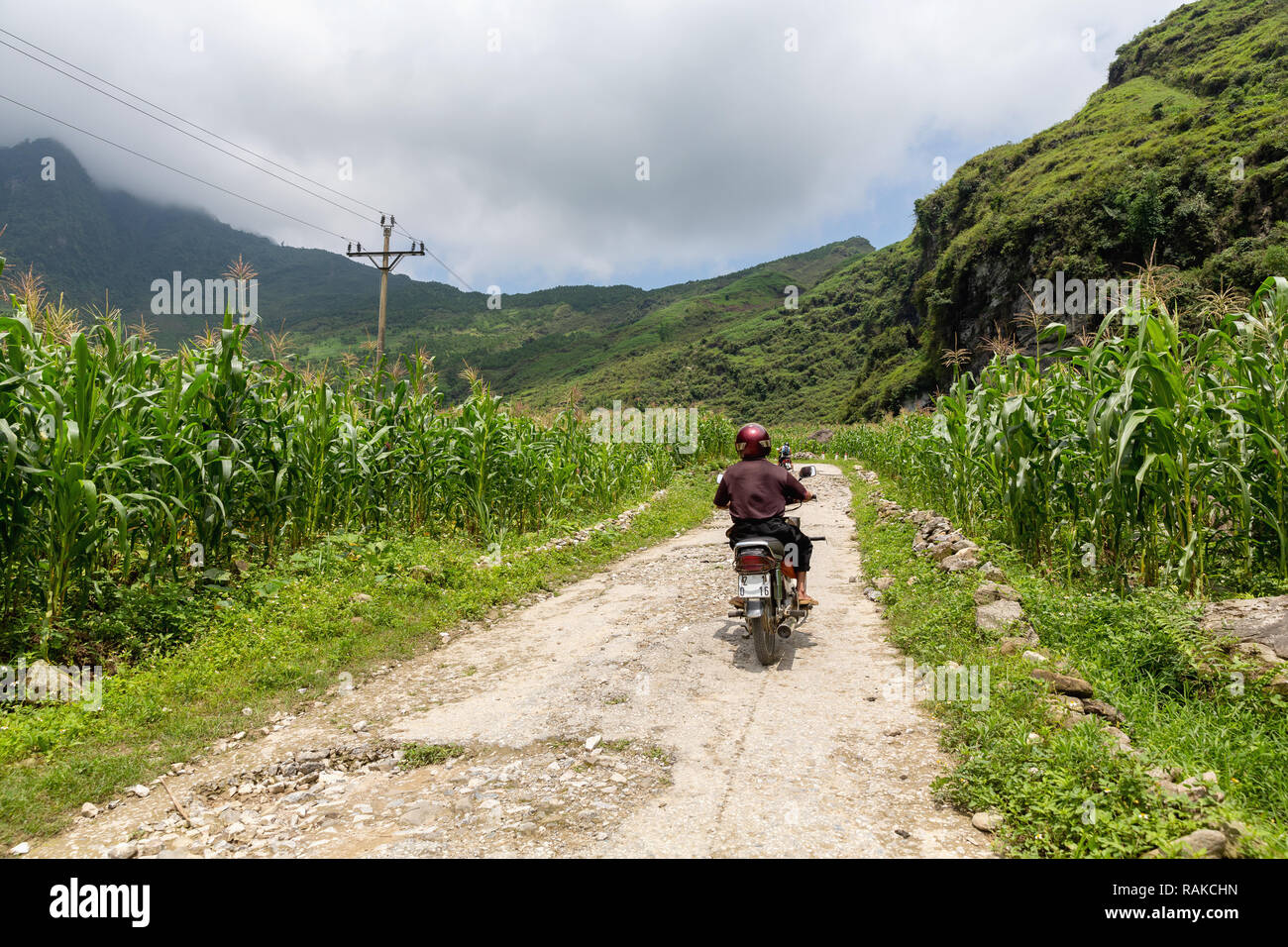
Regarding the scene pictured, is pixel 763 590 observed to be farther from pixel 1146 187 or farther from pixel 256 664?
pixel 1146 187

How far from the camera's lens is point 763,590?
5.55 meters

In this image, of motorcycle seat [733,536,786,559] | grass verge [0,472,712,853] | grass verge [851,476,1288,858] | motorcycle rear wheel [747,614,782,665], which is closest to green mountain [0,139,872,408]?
grass verge [0,472,712,853]

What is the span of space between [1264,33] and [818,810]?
83.9 metres

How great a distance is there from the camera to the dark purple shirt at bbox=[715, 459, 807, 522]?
20.4ft

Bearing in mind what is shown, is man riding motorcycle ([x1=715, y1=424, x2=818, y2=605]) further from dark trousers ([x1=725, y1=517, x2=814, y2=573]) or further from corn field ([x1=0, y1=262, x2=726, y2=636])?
corn field ([x1=0, y1=262, x2=726, y2=636])

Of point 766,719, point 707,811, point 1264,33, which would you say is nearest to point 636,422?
point 766,719

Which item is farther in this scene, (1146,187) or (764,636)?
(1146,187)

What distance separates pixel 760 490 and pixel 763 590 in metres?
1.10

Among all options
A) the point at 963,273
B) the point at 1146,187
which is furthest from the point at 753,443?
the point at 963,273

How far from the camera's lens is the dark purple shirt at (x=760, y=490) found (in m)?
6.21

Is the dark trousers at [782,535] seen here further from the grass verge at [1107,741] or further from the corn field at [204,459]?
the corn field at [204,459]

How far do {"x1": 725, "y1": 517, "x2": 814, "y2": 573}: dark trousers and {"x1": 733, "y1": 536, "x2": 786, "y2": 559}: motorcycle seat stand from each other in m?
0.09

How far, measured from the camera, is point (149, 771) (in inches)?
155

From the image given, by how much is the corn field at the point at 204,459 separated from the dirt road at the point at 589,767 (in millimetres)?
2587
